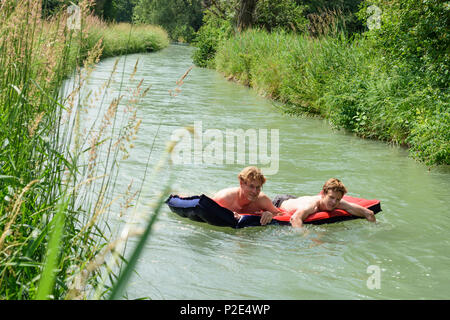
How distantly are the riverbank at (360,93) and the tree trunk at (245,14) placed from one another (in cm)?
957

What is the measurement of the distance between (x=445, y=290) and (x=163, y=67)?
23.2 meters

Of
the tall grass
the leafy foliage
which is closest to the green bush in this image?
the tall grass

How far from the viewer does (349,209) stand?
6.66 metres

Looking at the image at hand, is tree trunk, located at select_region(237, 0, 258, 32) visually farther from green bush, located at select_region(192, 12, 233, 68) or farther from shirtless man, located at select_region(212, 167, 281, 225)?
shirtless man, located at select_region(212, 167, 281, 225)

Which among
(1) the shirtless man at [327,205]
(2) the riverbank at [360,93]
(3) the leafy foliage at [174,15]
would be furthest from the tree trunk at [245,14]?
(3) the leafy foliage at [174,15]

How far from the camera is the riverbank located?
9.33 metres

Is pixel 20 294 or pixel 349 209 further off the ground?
pixel 20 294

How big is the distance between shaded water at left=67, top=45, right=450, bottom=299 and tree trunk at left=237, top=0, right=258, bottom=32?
55.6 feet

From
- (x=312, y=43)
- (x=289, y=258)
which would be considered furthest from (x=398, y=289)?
(x=312, y=43)

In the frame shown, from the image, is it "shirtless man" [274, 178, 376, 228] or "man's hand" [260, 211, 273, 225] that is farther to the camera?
"shirtless man" [274, 178, 376, 228]

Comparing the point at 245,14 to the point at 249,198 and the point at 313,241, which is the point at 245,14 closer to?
the point at 249,198

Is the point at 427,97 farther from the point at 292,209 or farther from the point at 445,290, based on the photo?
the point at 445,290

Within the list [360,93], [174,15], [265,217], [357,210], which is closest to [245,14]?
[360,93]

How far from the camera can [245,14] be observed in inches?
1065
